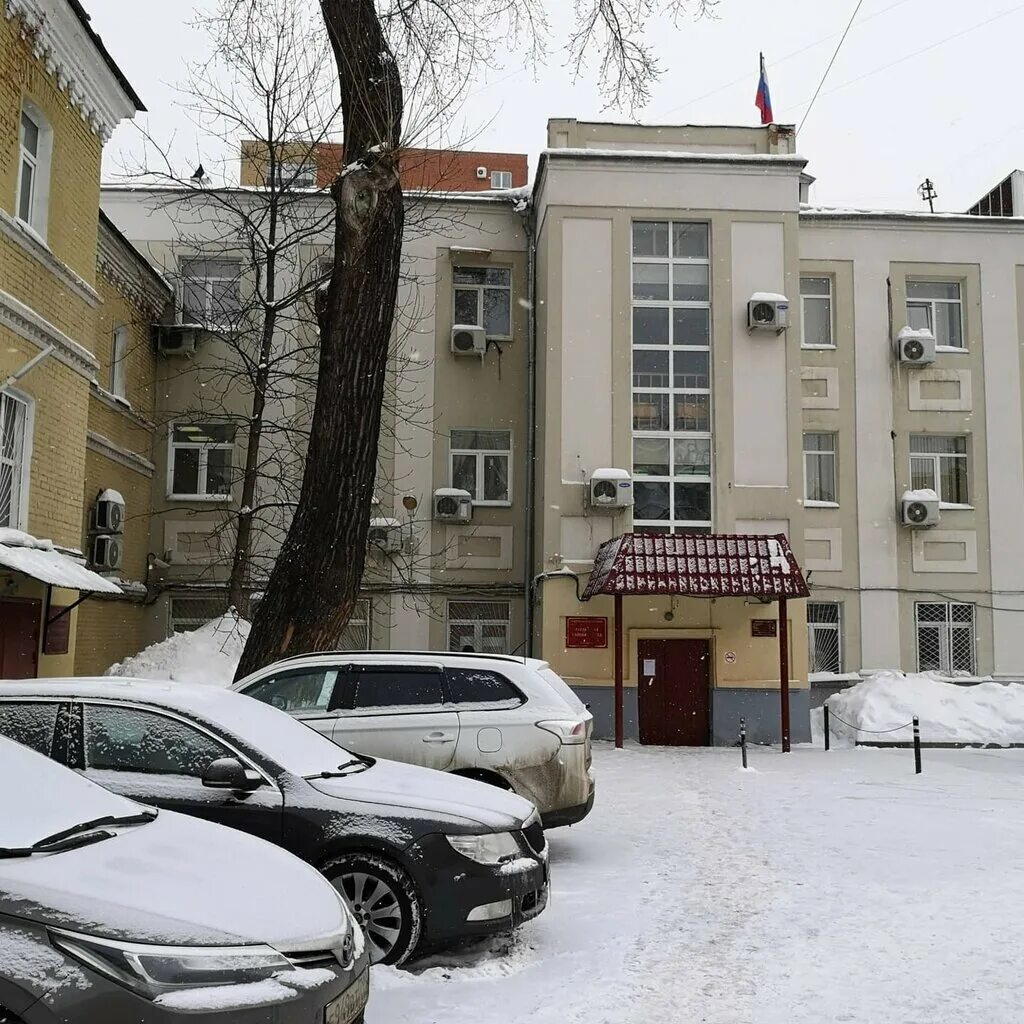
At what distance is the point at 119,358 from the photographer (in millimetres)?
20203

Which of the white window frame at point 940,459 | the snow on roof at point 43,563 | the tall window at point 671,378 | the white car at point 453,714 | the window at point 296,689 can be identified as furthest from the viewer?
the white window frame at point 940,459

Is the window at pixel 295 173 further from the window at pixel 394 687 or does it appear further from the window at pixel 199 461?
the window at pixel 394 687

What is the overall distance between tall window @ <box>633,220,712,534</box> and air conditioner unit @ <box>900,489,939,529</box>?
15.5 feet

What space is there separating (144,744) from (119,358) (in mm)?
15662

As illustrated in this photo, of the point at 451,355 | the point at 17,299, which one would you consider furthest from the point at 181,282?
the point at 17,299

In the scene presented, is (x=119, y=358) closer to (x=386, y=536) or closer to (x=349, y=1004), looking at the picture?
(x=386, y=536)

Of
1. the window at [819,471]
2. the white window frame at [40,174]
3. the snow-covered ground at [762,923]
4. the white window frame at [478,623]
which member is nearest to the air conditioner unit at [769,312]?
the window at [819,471]

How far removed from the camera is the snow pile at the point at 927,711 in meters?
19.8

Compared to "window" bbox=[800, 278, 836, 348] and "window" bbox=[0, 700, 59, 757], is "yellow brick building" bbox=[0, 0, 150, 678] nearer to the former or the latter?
"window" bbox=[0, 700, 59, 757]

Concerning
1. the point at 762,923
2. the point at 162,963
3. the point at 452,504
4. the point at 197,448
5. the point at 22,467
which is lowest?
the point at 762,923

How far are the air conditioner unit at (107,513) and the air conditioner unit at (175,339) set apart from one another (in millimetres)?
4447

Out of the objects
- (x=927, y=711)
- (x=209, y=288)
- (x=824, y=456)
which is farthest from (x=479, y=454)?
(x=927, y=711)

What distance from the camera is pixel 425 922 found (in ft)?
19.2

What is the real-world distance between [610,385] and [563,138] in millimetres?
5046
